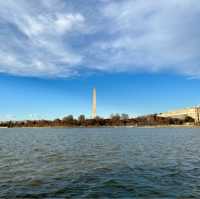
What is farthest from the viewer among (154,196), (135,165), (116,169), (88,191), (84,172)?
(135,165)

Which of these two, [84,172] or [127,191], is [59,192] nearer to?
[127,191]

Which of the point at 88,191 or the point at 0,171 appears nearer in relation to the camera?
the point at 88,191

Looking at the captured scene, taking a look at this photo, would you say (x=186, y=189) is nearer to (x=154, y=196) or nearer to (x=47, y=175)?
(x=154, y=196)

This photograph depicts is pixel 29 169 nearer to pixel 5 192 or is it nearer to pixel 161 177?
pixel 5 192

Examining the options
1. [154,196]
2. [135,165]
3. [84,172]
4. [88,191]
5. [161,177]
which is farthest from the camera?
[135,165]

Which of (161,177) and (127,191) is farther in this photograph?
(161,177)

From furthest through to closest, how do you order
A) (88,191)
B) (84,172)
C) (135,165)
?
(135,165)
(84,172)
(88,191)

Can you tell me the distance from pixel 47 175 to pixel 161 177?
8765 mm

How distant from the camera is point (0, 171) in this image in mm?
20578

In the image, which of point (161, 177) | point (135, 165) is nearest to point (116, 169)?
point (135, 165)

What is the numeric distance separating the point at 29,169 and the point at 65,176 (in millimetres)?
4571

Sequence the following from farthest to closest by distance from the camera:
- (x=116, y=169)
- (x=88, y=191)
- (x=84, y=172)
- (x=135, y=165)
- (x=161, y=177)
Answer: (x=135, y=165)
(x=116, y=169)
(x=84, y=172)
(x=161, y=177)
(x=88, y=191)

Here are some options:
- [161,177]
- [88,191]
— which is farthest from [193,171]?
[88,191]

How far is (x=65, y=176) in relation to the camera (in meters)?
18.6
